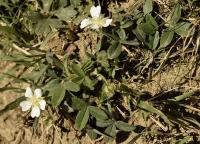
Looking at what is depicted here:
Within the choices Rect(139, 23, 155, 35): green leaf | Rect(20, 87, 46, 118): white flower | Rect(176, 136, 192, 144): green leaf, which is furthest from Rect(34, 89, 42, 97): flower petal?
Rect(176, 136, 192, 144): green leaf

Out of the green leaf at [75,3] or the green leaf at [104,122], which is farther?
the green leaf at [75,3]

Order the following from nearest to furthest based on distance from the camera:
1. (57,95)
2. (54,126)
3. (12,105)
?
(57,95), (12,105), (54,126)

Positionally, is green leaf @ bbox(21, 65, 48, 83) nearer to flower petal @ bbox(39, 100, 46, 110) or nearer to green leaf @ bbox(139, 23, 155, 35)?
flower petal @ bbox(39, 100, 46, 110)

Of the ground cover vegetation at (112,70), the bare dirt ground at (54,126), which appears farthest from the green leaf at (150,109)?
the bare dirt ground at (54,126)

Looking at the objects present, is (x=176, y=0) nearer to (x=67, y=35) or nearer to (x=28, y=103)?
(x=67, y=35)

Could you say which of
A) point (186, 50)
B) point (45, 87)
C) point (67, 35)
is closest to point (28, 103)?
point (45, 87)

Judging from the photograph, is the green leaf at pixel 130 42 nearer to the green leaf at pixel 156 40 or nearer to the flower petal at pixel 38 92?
the green leaf at pixel 156 40

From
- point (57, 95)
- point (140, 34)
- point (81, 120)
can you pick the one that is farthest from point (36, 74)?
point (140, 34)

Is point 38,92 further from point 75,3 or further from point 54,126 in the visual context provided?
point 75,3
